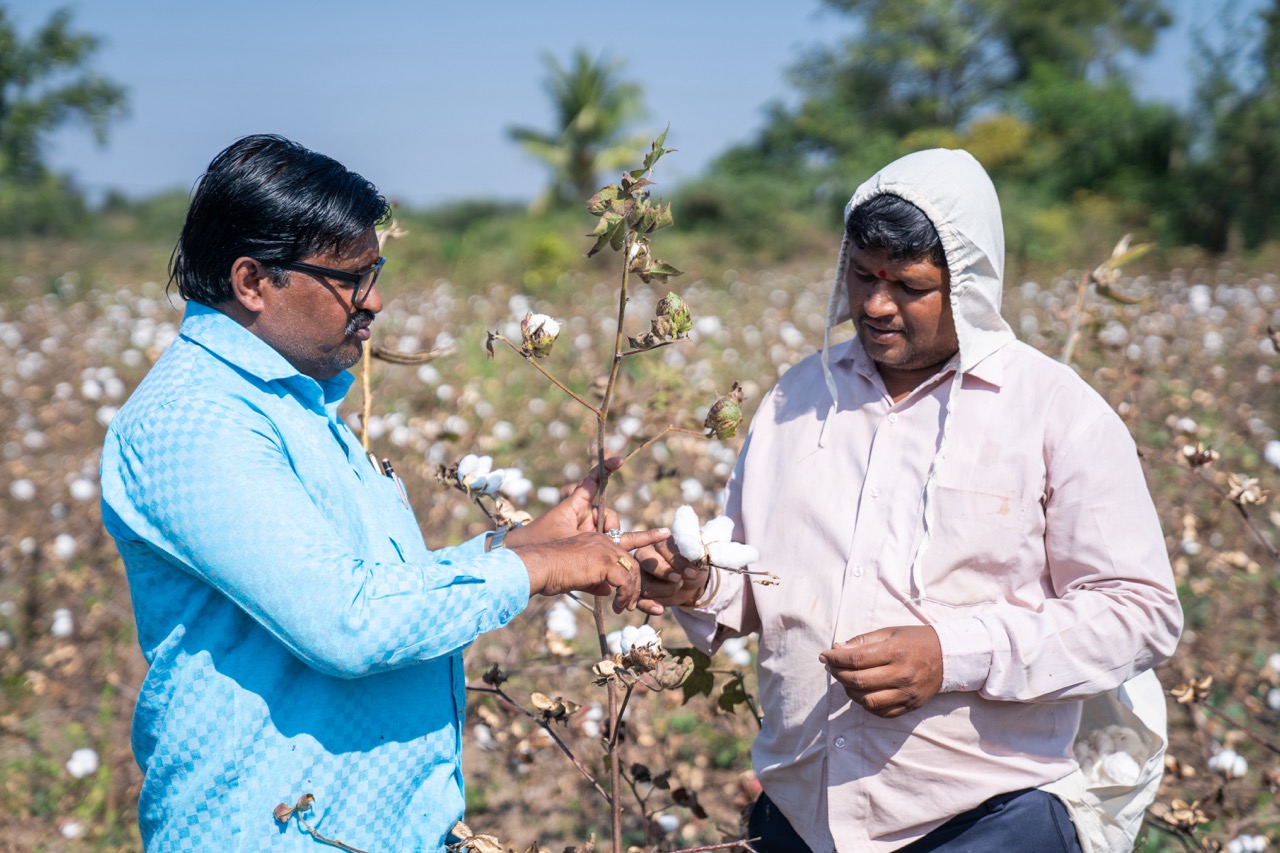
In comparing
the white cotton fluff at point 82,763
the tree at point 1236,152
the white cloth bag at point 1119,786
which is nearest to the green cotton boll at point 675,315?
the white cloth bag at point 1119,786

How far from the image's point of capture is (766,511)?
1.79m

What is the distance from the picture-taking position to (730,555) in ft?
4.85

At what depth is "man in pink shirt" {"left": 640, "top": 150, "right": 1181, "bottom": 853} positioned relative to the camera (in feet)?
4.99

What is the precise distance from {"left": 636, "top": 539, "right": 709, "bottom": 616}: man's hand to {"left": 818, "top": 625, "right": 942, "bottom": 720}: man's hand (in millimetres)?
286

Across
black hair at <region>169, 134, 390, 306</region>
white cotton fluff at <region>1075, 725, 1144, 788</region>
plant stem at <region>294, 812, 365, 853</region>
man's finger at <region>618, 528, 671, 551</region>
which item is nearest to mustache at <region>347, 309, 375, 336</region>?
black hair at <region>169, 134, 390, 306</region>

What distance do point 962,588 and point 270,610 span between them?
1.00m

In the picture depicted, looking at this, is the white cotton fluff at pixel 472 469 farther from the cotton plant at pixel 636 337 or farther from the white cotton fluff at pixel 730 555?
the white cotton fluff at pixel 730 555

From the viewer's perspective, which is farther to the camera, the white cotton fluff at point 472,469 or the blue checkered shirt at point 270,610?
the white cotton fluff at point 472,469

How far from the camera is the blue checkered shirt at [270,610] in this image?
1228 mm

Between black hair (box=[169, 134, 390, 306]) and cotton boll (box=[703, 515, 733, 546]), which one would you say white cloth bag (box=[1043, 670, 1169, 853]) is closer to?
cotton boll (box=[703, 515, 733, 546])

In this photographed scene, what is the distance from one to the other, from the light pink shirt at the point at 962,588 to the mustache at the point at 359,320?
730 millimetres

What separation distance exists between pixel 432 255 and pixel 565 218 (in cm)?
447

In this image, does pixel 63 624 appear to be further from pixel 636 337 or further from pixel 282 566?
pixel 636 337

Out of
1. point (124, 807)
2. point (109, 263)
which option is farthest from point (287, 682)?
point (109, 263)
